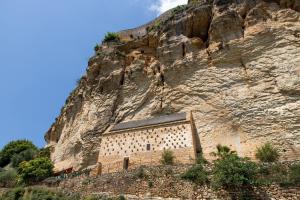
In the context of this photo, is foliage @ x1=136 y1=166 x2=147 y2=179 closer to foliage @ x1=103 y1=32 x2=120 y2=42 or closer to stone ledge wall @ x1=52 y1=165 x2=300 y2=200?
stone ledge wall @ x1=52 y1=165 x2=300 y2=200

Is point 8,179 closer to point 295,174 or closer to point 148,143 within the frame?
point 148,143

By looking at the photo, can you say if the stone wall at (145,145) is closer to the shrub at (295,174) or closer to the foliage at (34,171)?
the foliage at (34,171)

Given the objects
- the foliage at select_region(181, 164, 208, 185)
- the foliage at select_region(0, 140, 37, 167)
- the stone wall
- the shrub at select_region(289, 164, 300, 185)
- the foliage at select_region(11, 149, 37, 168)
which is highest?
the foliage at select_region(0, 140, 37, 167)

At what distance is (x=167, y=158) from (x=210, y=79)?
23.5ft

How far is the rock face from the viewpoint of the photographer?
19.3 metres

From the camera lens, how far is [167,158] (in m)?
19.8

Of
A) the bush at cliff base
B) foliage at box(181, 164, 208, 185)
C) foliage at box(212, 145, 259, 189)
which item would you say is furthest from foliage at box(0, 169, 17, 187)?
foliage at box(212, 145, 259, 189)

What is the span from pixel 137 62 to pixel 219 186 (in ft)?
52.1

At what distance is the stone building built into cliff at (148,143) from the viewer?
20.6 m

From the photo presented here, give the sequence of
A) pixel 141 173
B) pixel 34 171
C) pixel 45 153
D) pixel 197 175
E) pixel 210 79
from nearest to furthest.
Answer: pixel 197 175
pixel 141 173
pixel 210 79
pixel 34 171
pixel 45 153

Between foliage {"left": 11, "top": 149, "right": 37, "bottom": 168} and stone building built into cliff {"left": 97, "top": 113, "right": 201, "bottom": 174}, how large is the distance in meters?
13.1

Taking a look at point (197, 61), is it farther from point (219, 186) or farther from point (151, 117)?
point (219, 186)

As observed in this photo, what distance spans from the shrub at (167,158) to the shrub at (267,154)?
5454mm

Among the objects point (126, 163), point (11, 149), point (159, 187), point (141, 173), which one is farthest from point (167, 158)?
point (11, 149)
